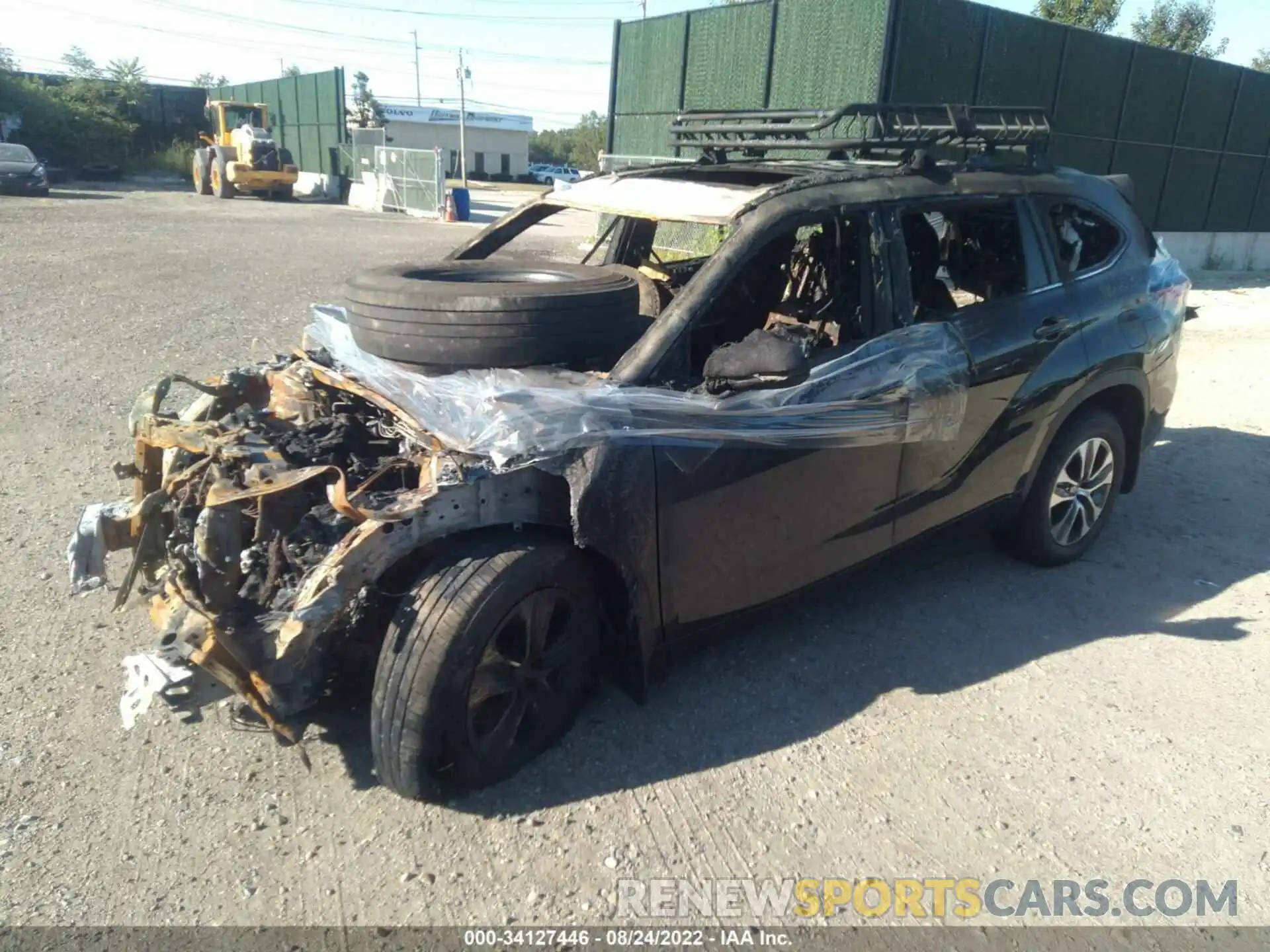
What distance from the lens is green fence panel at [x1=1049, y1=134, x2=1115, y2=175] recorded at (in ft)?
45.1

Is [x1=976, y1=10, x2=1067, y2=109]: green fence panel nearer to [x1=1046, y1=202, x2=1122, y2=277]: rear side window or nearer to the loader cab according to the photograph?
[x1=1046, y1=202, x2=1122, y2=277]: rear side window

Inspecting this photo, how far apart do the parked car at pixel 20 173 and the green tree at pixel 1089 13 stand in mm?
26980

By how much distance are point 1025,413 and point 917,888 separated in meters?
2.18

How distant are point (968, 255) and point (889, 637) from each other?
169 cm

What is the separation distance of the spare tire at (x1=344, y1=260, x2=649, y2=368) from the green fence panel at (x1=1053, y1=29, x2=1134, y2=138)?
12.8 metres

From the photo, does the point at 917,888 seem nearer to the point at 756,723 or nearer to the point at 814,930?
the point at 814,930

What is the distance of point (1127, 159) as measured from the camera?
14.7 m

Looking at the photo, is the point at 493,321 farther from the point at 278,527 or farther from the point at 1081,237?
the point at 1081,237

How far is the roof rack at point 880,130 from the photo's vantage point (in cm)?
387

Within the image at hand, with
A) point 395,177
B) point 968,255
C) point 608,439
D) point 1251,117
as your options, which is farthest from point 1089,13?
point 608,439

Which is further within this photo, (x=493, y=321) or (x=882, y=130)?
(x=882, y=130)

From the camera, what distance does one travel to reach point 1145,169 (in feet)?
49.4

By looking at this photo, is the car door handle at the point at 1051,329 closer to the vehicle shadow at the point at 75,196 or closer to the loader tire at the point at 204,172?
the vehicle shadow at the point at 75,196

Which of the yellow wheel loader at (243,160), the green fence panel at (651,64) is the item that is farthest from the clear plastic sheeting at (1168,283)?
the yellow wheel loader at (243,160)
